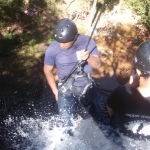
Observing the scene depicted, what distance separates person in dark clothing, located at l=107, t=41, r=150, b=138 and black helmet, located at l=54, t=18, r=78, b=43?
1.43 metres

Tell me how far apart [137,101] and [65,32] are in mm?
2041

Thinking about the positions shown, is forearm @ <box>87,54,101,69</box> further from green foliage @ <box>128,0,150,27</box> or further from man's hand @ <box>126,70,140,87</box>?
green foliage @ <box>128,0,150,27</box>

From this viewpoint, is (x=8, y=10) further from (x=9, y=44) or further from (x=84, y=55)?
(x=84, y=55)

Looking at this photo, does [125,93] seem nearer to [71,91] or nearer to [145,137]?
[145,137]

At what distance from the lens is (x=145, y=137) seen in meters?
3.41

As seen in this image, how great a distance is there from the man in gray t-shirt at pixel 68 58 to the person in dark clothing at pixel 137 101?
1.15 meters

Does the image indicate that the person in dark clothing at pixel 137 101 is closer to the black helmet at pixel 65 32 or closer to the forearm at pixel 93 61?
the forearm at pixel 93 61

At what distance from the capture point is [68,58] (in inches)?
162

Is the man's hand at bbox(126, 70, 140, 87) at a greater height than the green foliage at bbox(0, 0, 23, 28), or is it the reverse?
the green foliage at bbox(0, 0, 23, 28)

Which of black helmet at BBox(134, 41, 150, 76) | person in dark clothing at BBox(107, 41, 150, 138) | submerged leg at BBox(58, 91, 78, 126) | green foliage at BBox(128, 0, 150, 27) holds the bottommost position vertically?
submerged leg at BBox(58, 91, 78, 126)

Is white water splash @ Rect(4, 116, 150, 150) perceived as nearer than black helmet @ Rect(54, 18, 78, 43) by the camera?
No

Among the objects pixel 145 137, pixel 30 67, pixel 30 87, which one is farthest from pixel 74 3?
pixel 145 137

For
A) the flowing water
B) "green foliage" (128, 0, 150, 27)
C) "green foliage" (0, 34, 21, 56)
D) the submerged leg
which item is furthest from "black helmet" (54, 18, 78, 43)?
"green foliage" (128, 0, 150, 27)

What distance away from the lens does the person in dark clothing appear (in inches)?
97.2
